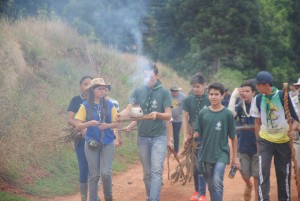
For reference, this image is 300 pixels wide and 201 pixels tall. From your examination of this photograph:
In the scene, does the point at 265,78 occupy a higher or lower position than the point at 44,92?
lower

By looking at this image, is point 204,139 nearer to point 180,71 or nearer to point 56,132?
point 56,132

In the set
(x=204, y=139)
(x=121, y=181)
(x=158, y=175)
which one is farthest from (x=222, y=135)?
(x=121, y=181)

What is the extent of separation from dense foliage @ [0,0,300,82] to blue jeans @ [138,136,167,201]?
15.7 meters

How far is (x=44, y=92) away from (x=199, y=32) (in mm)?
17312

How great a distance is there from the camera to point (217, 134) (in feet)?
21.2

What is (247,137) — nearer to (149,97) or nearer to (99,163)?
(149,97)

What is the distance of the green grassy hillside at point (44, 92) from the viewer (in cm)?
950

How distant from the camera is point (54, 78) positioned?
Result: 1579 cm

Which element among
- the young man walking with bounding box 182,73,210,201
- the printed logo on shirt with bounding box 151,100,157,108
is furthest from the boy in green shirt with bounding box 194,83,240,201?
the young man walking with bounding box 182,73,210,201

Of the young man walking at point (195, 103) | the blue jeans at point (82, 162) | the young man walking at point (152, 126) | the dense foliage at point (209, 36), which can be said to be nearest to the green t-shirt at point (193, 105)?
the young man walking at point (195, 103)

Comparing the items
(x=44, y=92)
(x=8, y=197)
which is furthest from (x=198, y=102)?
(x=44, y=92)

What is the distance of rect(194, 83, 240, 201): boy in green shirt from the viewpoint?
6424 millimetres

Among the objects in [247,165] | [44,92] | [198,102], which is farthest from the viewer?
[44,92]

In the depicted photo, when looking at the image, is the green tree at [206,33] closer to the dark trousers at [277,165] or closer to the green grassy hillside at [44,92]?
the green grassy hillside at [44,92]
